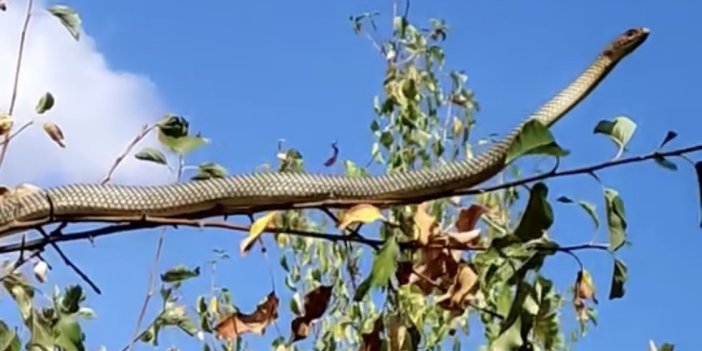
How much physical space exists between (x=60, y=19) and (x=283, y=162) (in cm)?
48

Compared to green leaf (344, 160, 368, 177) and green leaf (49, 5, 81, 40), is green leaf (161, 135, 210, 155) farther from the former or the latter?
green leaf (344, 160, 368, 177)

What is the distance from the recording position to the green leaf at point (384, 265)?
1284mm

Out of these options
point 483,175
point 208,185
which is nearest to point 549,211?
point 483,175

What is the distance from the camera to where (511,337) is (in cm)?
130

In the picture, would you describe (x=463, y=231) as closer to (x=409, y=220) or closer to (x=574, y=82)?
(x=409, y=220)

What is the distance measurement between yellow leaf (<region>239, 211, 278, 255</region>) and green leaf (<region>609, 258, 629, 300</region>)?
0.34 m

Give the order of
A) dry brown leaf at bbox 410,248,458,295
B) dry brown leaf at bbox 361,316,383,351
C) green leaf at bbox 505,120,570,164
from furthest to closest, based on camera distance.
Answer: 1. dry brown leaf at bbox 361,316,383,351
2. dry brown leaf at bbox 410,248,458,295
3. green leaf at bbox 505,120,570,164

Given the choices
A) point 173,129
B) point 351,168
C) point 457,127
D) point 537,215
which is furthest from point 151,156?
point 457,127

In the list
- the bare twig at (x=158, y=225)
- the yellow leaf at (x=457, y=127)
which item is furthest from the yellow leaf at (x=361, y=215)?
the yellow leaf at (x=457, y=127)

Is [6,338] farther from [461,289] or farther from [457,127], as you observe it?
[457,127]

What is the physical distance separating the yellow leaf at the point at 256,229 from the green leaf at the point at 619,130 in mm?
329

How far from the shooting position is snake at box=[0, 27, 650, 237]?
60.9 inches

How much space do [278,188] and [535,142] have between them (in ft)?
1.80

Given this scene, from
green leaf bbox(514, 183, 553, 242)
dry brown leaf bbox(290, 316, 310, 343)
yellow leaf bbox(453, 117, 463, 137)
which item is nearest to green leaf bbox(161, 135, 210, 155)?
dry brown leaf bbox(290, 316, 310, 343)
